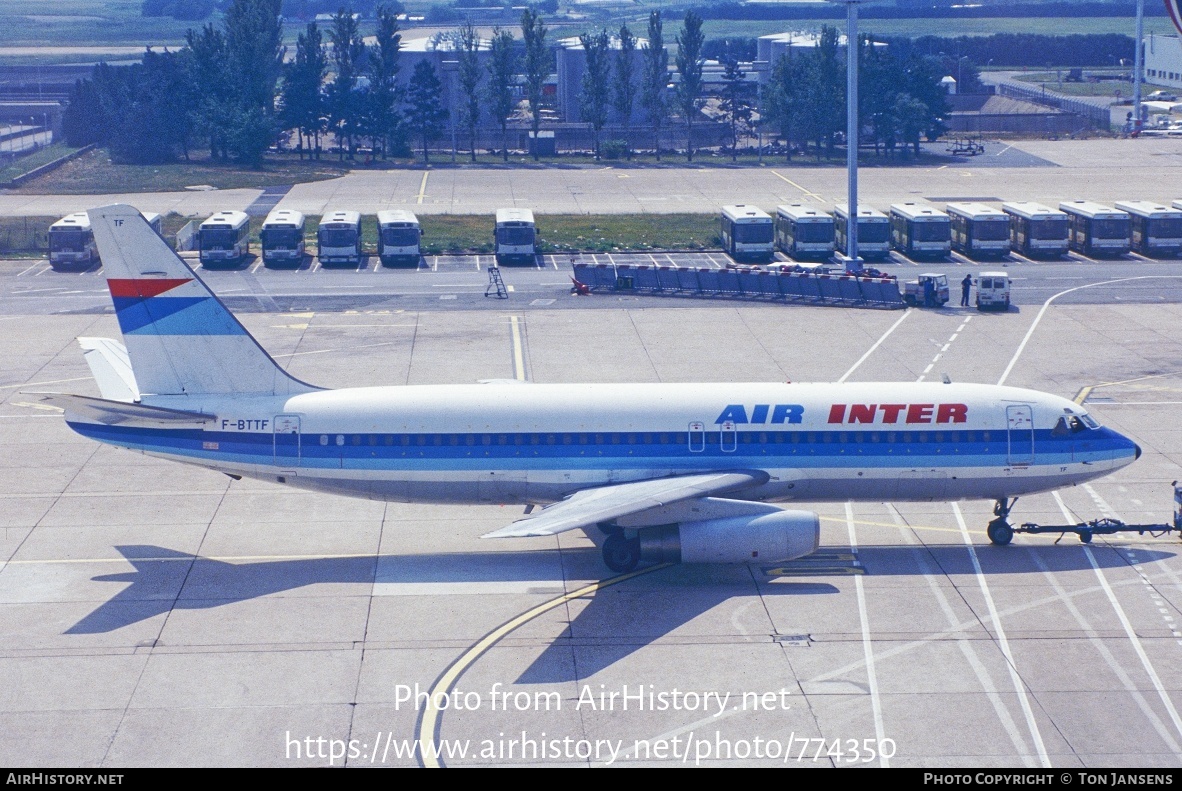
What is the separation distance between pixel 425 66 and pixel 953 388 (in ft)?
417

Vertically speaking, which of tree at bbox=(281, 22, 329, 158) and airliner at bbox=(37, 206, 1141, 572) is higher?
tree at bbox=(281, 22, 329, 158)

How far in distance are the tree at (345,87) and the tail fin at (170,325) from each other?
116 meters

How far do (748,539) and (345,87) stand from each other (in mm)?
126955

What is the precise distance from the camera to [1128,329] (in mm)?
69500

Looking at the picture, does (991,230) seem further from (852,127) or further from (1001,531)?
(1001,531)

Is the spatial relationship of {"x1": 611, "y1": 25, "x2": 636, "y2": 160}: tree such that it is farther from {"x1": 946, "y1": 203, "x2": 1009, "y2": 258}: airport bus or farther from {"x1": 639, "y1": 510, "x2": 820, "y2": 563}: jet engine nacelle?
{"x1": 639, "y1": 510, "x2": 820, "y2": 563}: jet engine nacelle

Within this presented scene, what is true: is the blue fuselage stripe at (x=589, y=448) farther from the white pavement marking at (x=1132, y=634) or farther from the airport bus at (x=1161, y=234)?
the airport bus at (x=1161, y=234)

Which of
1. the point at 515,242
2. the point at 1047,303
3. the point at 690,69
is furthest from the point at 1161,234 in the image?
the point at 690,69

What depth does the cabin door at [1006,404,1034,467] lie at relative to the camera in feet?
128

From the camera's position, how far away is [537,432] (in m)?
38.6

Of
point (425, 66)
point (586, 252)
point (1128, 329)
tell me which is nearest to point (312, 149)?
point (425, 66)

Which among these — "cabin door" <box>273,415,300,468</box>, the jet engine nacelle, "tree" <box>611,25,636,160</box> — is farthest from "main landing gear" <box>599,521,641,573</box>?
"tree" <box>611,25,636,160</box>

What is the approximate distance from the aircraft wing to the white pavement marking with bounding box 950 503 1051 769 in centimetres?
652
